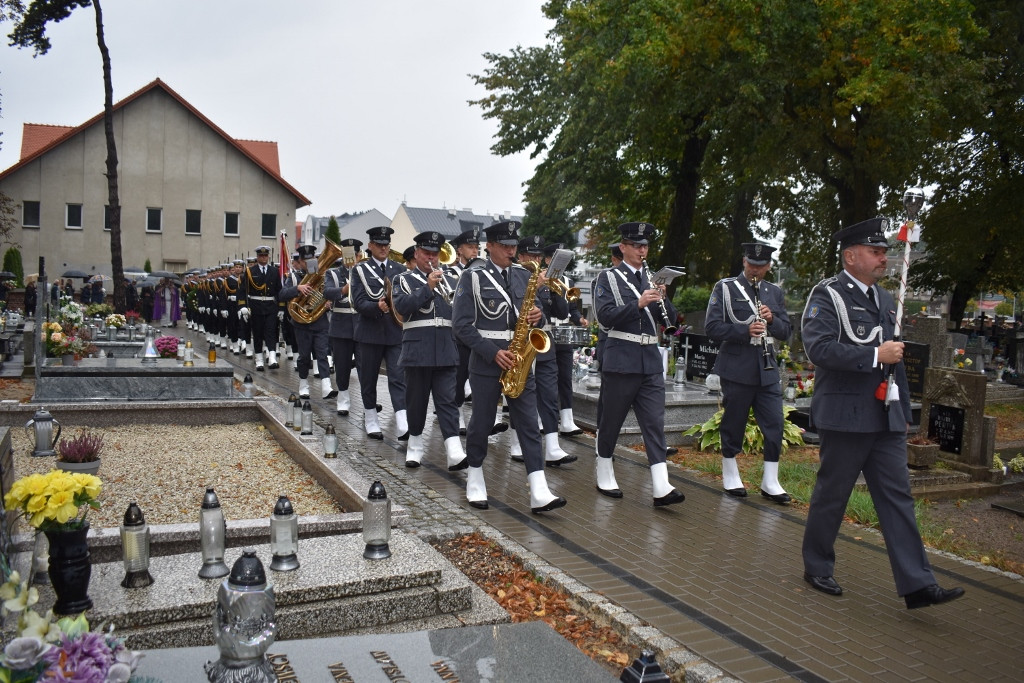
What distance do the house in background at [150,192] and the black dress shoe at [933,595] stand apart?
151ft

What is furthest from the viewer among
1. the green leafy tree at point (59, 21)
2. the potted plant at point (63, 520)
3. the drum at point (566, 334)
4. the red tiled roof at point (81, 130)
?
the red tiled roof at point (81, 130)

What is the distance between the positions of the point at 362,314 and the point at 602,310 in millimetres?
3669

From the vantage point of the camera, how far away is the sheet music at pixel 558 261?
7.19m

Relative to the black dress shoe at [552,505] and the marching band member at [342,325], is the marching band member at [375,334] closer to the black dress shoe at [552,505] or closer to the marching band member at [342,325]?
the marching band member at [342,325]

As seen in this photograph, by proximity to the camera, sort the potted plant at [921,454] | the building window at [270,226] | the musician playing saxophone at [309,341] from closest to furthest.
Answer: the potted plant at [921,454]
the musician playing saxophone at [309,341]
the building window at [270,226]

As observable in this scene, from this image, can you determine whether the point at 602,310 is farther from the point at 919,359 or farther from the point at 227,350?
the point at 227,350

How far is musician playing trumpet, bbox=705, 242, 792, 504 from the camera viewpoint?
7.86 m

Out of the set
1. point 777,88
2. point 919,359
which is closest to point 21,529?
point 919,359

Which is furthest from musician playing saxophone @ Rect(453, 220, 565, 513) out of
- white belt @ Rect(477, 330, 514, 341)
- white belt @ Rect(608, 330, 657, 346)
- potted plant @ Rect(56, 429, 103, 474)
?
potted plant @ Rect(56, 429, 103, 474)

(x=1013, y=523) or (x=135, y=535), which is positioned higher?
(x=135, y=535)

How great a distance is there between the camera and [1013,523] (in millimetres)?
8062

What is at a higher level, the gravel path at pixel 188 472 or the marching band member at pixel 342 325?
the marching band member at pixel 342 325

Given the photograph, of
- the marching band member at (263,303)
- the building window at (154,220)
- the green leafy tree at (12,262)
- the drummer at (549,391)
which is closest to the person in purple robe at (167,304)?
the green leafy tree at (12,262)

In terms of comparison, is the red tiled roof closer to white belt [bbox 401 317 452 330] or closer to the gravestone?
white belt [bbox 401 317 452 330]
